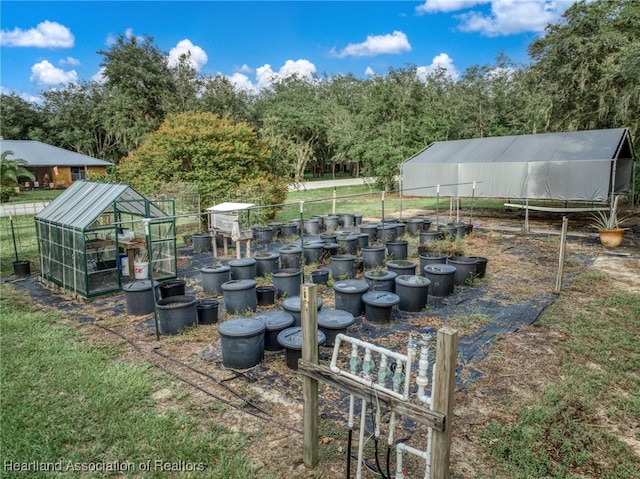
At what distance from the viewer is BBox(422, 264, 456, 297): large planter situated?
7082mm

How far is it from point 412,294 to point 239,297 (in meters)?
2.77

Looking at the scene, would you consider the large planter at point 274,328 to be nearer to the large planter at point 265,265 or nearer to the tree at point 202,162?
the large planter at point 265,265

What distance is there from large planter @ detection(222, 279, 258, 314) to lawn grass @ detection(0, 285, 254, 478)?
5.65 ft

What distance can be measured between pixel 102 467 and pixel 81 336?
10.3ft

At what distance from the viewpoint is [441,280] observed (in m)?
7.11

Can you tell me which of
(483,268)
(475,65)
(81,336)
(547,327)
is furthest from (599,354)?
(475,65)

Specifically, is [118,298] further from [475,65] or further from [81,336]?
[475,65]

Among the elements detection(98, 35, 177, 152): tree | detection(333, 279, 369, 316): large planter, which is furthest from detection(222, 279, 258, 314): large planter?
detection(98, 35, 177, 152): tree

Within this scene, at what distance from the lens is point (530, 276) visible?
8.32 meters

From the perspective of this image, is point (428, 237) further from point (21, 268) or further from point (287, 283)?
point (21, 268)

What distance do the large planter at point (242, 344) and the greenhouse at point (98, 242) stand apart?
3353 mm

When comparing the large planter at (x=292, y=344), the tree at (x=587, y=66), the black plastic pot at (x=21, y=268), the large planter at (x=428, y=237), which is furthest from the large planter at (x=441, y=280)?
the tree at (x=587, y=66)

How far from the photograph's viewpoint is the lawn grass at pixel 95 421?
325 centimetres

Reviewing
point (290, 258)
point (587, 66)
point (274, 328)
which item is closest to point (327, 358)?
point (274, 328)
